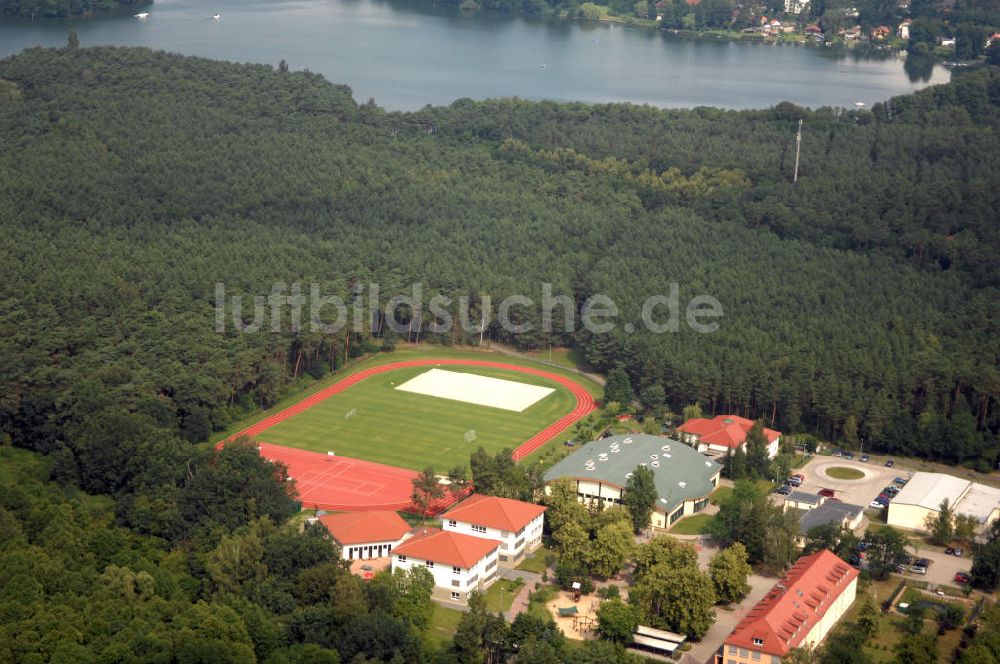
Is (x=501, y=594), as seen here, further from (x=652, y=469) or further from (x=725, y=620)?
(x=652, y=469)

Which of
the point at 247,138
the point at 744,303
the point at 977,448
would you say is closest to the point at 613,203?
the point at 744,303

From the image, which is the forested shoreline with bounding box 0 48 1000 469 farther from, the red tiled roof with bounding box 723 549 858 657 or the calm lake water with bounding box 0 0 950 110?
the calm lake water with bounding box 0 0 950 110

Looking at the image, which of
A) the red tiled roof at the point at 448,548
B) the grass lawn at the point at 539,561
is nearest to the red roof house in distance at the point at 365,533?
the red tiled roof at the point at 448,548

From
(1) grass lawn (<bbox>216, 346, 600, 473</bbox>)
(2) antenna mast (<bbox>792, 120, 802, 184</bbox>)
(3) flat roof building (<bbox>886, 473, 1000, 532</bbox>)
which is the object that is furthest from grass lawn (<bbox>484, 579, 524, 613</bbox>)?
(2) antenna mast (<bbox>792, 120, 802, 184</bbox>)

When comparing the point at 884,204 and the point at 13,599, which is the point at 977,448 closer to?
the point at 884,204

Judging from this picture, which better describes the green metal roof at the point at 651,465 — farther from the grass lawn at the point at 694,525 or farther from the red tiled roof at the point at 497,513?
the red tiled roof at the point at 497,513
